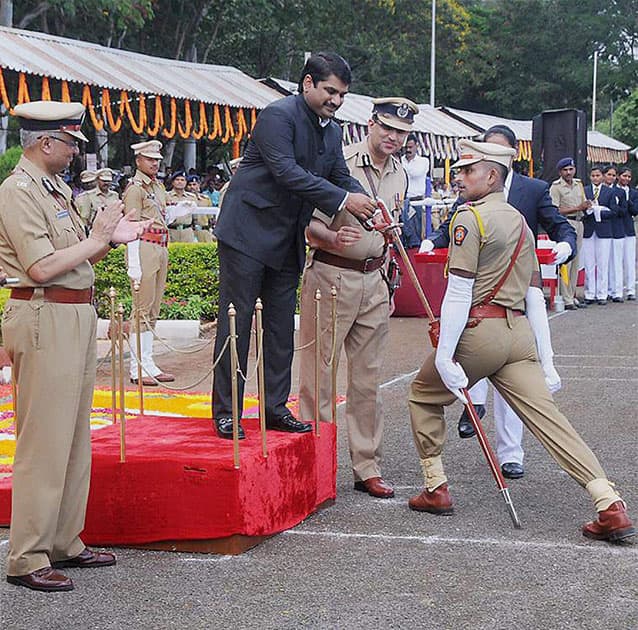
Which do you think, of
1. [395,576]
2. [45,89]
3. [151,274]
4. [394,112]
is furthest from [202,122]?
[395,576]

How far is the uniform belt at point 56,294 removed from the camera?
15.6 feet

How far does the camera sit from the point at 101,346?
11445 mm

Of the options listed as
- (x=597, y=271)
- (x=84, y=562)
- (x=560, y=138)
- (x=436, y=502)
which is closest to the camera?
(x=84, y=562)

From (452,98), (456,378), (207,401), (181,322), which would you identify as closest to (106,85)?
(181,322)

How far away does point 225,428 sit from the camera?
573cm

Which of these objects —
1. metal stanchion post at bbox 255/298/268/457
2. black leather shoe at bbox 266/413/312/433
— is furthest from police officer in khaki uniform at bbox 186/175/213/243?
metal stanchion post at bbox 255/298/268/457

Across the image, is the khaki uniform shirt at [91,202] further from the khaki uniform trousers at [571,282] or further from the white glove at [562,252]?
the white glove at [562,252]

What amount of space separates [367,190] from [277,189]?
2.69 ft

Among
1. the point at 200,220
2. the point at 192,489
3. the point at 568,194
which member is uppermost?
the point at 568,194

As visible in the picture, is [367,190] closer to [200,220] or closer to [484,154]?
[484,154]

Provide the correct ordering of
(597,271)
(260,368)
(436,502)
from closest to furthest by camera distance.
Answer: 1. (260,368)
2. (436,502)
3. (597,271)

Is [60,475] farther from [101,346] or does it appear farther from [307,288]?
[101,346]

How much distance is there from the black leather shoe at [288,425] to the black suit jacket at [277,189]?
81cm

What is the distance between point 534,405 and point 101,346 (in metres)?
6.63
